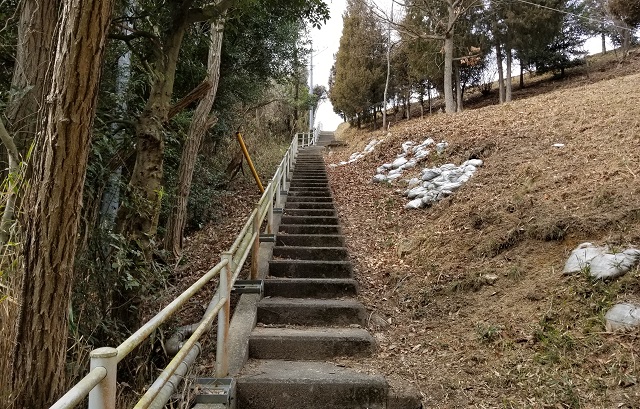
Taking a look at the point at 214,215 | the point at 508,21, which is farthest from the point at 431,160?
the point at 508,21

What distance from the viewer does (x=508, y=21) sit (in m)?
18.8

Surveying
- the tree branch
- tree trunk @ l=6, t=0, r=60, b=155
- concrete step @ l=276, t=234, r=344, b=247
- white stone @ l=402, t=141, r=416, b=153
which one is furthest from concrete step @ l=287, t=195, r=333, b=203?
tree trunk @ l=6, t=0, r=60, b=155

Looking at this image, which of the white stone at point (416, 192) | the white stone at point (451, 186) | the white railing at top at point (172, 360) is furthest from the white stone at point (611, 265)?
the white stone at point (416, 192)

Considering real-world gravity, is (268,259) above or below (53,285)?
below

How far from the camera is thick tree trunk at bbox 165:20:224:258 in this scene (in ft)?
20.9

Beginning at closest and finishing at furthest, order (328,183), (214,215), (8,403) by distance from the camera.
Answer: (8,403) < (214,215) < (328,183)

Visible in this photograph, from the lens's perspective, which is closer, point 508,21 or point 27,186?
point 27,186

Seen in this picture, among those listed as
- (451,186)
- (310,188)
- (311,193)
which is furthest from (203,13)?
(310,188)

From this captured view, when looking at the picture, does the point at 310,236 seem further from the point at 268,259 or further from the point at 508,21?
the point at 508,21

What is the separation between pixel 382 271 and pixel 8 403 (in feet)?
13.8

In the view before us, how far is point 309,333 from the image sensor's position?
3980 mm

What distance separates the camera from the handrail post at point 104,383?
1386 millimetres

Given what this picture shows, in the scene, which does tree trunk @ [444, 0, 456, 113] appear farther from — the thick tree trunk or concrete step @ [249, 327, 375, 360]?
concrete step @ [249, 327, 375, 360]

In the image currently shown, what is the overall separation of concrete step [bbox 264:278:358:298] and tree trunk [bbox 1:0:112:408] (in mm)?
2773
